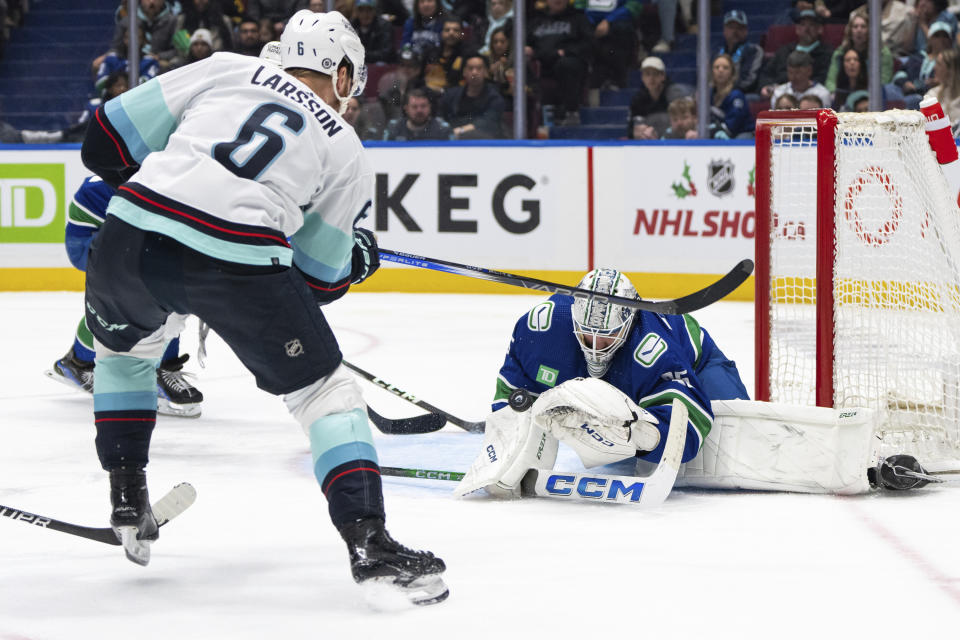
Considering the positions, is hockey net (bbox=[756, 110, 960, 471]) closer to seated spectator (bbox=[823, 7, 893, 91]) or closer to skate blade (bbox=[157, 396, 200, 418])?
skate blade (bbox=[157, 396, 200, 418])

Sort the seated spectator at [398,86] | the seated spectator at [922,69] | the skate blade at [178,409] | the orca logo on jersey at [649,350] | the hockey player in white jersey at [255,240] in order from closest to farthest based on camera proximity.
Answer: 1. the hockey player in white jersey at [255,240]
2. the orca logo on jersey at [649,350]
3. the skate blade at [178,409]
4. the seated spectator at [922,69]
5. the seated spectator at [398,86]

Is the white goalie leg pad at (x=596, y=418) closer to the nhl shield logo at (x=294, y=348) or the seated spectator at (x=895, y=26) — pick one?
the nhl shield logo at (x=294, y=348)

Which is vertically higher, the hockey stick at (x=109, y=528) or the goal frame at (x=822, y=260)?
the goal frame at (x=822, y=260)

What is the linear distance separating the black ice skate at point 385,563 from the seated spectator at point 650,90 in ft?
19.1

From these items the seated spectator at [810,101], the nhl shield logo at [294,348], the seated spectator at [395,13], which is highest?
the seated spectator at [395,13]

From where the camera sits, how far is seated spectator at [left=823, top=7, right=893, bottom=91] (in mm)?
7090

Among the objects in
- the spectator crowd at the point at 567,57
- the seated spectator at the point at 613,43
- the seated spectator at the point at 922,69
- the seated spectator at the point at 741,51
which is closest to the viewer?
the seated spectator at the point at 922,69

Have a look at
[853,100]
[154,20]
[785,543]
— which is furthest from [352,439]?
[154,20]

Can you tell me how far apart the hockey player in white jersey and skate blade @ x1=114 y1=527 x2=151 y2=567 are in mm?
330

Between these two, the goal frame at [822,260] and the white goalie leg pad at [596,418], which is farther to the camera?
the goal frame at [822,260]

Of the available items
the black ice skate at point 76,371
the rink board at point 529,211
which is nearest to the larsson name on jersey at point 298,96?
the black ice skate at point 76,371

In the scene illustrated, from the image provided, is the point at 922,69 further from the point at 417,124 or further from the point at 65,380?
the point at 65,380

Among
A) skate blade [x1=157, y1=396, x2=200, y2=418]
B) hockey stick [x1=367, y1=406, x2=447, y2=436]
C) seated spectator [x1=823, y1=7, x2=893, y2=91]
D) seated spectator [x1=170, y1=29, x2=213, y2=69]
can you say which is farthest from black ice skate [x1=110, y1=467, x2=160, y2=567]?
seated spectator [x1=170, y1=29, x2=213, y2=69]

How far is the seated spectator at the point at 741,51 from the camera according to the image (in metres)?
7.52
